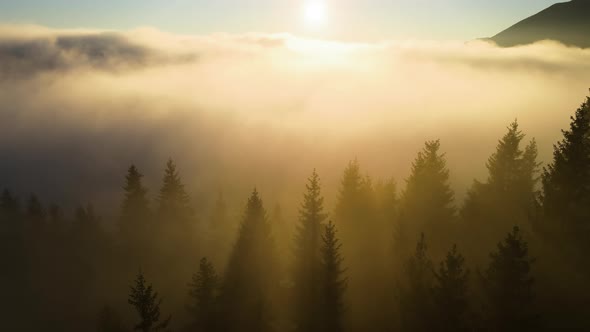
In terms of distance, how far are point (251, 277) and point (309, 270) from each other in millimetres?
5379

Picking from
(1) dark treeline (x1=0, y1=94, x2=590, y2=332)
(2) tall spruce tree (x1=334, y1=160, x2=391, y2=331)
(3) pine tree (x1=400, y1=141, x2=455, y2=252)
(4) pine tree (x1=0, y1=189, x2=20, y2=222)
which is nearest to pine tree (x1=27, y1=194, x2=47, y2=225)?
(1) dark treeline (x1=0, y1=94, x2=590, y2=332)

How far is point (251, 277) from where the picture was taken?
3706cm

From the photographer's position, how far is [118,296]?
165 ft

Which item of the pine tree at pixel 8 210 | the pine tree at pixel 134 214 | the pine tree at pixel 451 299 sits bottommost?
the pine tree at pixel 451 299

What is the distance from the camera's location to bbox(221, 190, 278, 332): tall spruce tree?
Answer: 34750 mm

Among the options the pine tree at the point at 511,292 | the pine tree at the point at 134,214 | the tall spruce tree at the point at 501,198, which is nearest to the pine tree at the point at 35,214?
the pine tree at the point at 134,214

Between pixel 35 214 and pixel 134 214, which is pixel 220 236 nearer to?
pixel 134 214

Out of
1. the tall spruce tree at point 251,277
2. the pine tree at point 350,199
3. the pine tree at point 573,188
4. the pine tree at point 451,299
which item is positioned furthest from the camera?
the pine tree at point 350,199

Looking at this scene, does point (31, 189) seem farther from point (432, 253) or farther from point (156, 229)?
point (432, 253)

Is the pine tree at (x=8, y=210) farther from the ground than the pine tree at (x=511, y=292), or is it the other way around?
the pine tree at (x=8, y=210)

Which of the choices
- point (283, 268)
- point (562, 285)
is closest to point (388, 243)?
point (283, 268)

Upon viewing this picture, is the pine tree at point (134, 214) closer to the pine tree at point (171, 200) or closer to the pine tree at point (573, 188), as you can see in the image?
the pine tree at point (171, 200)

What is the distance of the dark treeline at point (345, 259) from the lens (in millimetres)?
28328

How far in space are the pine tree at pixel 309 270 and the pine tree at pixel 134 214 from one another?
24.2 metres
